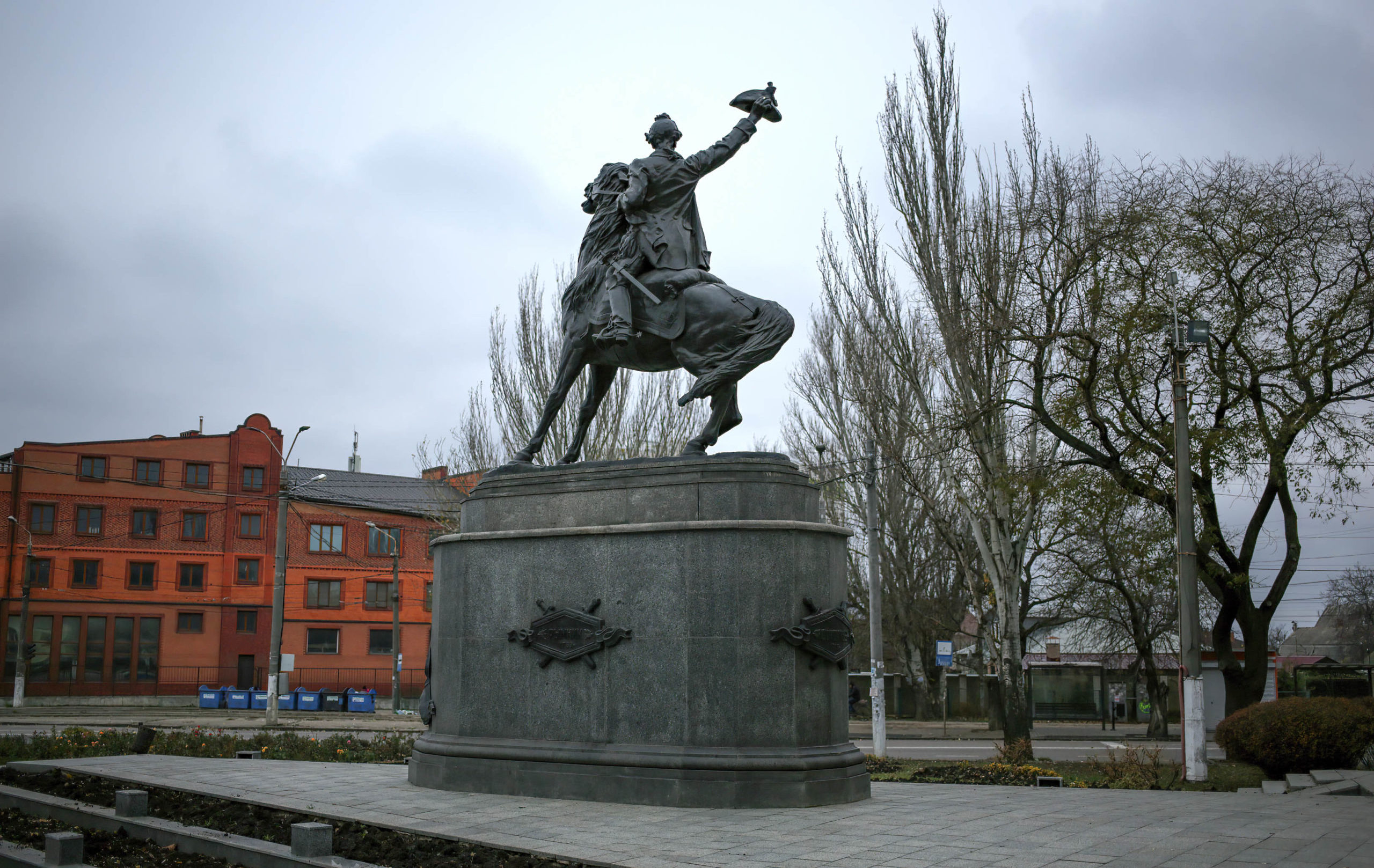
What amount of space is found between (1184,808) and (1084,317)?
1358 centimetres

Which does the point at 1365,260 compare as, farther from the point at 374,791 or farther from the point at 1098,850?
the point at 374,791

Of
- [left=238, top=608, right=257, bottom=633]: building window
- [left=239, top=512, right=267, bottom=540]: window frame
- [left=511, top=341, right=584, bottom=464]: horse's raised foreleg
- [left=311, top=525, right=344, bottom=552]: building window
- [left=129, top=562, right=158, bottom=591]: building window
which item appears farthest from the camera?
[left=311, top=525, right=344, bottom=552]: building window

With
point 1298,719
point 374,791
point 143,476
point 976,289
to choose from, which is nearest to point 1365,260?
point 976,289

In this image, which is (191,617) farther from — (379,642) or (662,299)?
(662,299)

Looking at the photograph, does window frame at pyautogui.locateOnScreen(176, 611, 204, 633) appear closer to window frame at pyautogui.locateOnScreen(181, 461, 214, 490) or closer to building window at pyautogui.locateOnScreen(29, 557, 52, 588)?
building window at pyautogui.locateOnScreen(29, 557, 52, 588)

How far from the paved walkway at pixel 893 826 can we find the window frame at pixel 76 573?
135 ft

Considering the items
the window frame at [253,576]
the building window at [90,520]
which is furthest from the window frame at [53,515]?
the window frame at [253,576]

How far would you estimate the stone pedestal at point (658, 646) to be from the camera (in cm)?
903

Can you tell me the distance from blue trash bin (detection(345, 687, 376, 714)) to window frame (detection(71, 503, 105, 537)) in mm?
14534

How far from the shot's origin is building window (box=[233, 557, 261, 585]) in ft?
163

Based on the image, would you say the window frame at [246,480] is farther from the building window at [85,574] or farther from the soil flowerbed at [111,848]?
the soil flowerbed at [111,848]

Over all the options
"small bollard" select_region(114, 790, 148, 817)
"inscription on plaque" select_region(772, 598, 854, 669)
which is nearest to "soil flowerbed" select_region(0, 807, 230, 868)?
"small bollard" select_region(114, 790, 148, 817)

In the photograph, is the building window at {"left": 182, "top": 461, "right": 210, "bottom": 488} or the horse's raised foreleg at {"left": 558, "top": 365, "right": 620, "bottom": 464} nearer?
the horse's raised foreleg at {"left": 558, "top": 365, "right": 620, "bottom": 464}

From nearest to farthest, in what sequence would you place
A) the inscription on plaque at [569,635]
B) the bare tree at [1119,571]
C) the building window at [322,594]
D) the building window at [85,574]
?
the inscription on plaque at [569,635], the bare tree at [1119,571], the building window at [85,574], the building window at [322,594]
